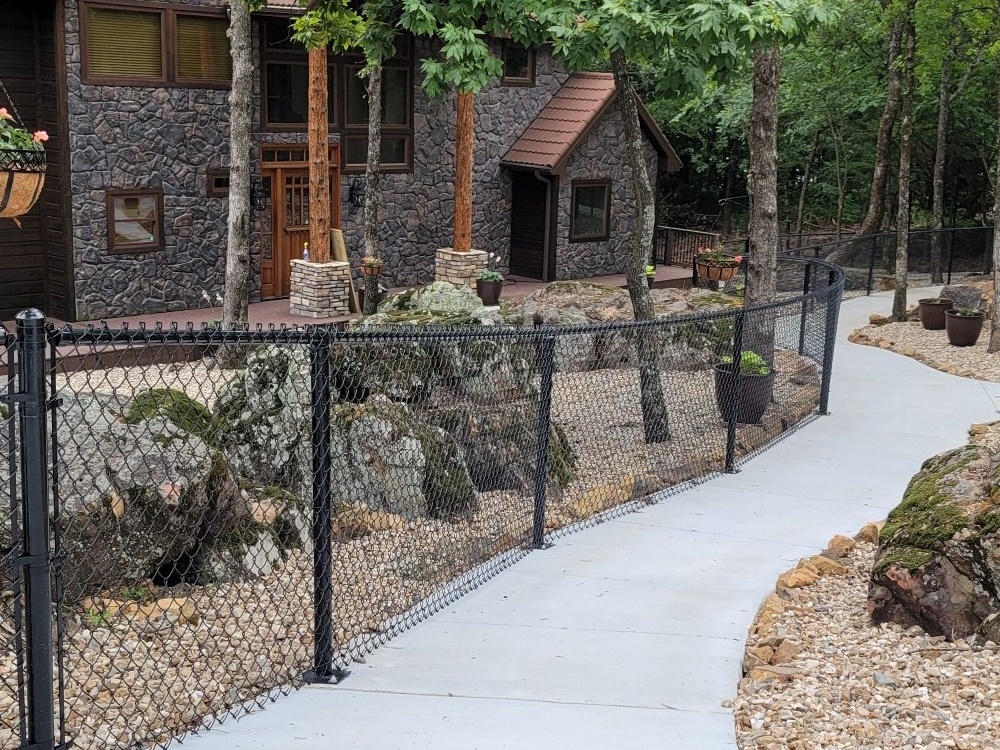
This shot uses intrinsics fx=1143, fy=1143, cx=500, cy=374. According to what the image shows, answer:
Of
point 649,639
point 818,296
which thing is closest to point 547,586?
point 649,639

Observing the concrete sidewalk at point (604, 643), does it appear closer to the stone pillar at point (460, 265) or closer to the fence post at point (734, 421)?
the fence post at point (734, 421)

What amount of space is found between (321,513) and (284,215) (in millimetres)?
15120

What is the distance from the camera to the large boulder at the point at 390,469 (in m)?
7.51

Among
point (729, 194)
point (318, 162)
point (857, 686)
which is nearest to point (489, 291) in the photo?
point (318, 162)

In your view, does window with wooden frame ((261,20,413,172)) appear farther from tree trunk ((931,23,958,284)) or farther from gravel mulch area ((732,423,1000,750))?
gravel mulch area ((732,423,1000,750))

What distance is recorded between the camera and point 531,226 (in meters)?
23.0

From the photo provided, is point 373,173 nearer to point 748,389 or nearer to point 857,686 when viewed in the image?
Answer: point 748,389

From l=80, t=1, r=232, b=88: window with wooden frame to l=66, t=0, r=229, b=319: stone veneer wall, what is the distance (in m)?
0.14

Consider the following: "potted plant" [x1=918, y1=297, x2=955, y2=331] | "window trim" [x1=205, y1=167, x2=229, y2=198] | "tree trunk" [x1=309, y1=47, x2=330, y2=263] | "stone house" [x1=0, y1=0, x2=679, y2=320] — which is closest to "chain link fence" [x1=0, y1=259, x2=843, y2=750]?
"stone house" [x1=0, y1=0, x2=679, y2=320]

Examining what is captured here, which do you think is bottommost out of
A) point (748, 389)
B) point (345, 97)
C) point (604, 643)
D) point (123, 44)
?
point (604, 643)

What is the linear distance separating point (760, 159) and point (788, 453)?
3640 millimetres

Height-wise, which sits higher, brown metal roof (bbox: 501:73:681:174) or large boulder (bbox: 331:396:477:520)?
brown metal roof (bbox: 501:73:681:174)

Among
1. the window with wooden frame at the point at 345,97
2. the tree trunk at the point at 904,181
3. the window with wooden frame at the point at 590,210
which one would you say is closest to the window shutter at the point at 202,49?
the window with wooden frame at the point at 345,97

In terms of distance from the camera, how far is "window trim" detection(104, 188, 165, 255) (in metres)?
17.0
